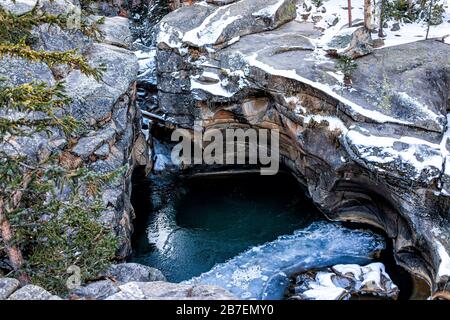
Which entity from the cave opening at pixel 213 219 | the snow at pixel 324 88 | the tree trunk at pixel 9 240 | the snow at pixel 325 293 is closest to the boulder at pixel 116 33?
the snow at pixel 324 88

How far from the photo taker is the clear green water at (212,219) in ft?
66.6

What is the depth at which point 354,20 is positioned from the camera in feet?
81.4

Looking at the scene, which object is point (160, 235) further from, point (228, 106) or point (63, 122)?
point (63, 122)

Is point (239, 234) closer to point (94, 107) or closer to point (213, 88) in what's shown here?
point (213, 88)

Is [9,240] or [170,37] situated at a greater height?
[170,37]

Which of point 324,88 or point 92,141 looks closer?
point 92,141

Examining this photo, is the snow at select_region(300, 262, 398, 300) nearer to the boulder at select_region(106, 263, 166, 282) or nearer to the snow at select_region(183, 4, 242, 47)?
the boulder at select_region(106, 263, 166, 282)

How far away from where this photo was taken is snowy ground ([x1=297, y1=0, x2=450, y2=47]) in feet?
77.9

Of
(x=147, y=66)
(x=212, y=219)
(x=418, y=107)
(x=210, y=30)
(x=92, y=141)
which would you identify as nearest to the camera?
(x=92, y=141)

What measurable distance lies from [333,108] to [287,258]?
6.59 meters

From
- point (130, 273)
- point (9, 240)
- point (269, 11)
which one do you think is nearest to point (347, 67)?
point (269, 11)

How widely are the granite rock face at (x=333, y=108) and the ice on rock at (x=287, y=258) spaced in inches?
48.7
